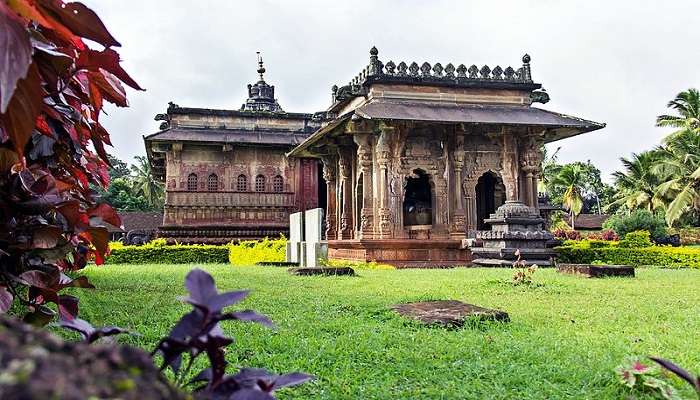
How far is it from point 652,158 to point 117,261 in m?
35.6

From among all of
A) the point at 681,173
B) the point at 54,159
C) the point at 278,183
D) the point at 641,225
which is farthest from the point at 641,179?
the point at 54,159

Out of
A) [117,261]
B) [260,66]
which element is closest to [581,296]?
[117,261]

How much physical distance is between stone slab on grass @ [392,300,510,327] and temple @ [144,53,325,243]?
59.7 ft

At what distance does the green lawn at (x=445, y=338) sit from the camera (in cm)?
280

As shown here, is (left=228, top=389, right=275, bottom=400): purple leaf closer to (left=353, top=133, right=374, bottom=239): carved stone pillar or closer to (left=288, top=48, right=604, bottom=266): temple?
(left=288, top=48, right=604, bottom=266): temple

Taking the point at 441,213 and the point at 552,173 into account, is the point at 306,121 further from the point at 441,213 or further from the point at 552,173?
the point at 552,173

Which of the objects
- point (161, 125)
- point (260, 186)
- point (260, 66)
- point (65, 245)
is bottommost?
point (65, 245)

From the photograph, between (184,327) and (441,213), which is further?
(441,213)

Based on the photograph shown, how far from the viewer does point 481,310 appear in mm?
4645

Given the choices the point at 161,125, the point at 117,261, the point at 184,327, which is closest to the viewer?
the point at 184,327

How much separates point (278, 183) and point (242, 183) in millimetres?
1446

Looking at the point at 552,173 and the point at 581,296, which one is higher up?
the point at 552,173

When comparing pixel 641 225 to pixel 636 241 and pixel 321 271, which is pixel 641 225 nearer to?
pixel 636 241

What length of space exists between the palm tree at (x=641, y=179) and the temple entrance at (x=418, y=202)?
80.2ft
